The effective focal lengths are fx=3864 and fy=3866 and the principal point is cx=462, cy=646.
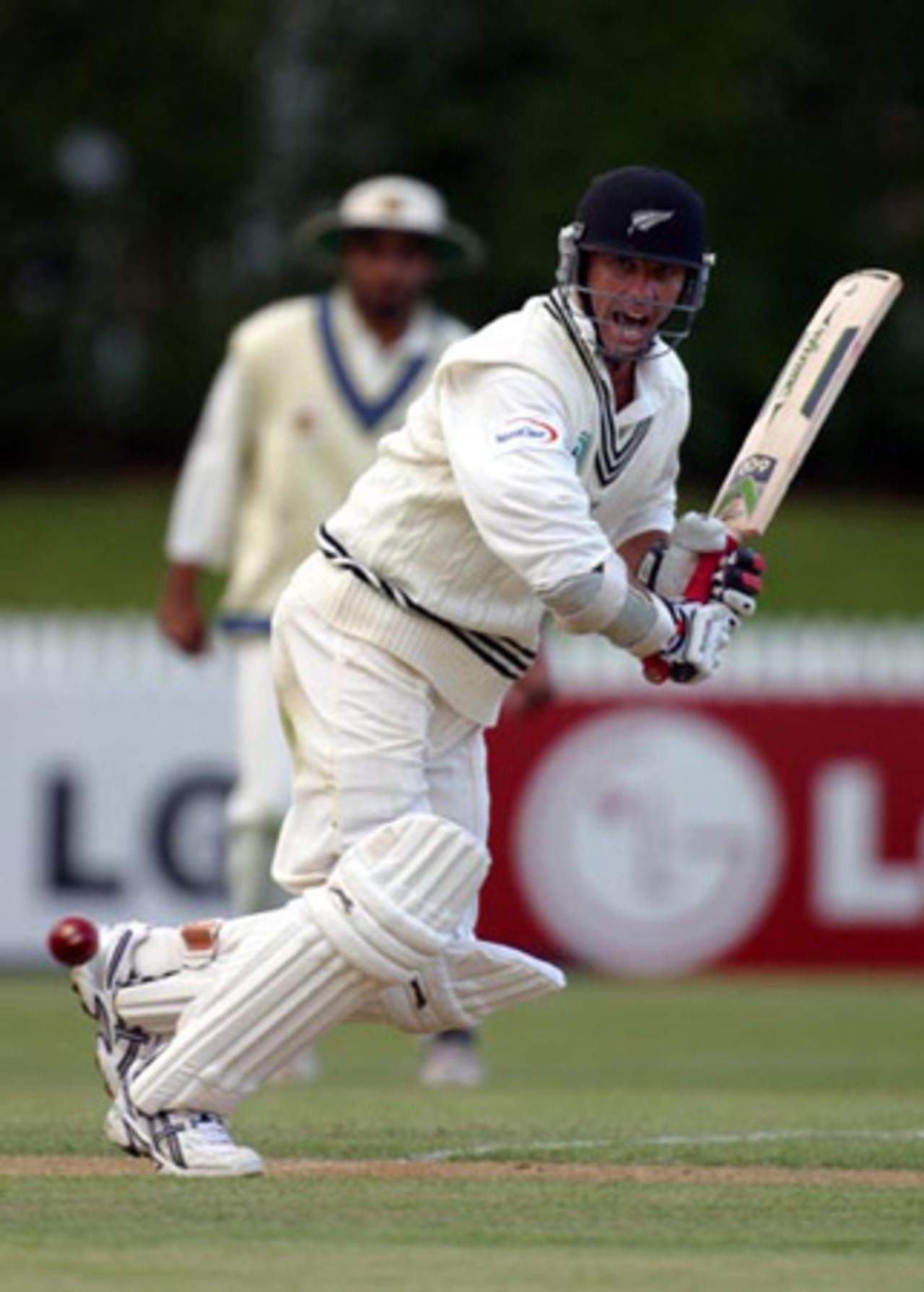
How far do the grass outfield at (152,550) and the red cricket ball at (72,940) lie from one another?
1407cm

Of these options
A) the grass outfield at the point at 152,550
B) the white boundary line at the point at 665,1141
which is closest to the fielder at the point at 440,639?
the white boundary line at the point at 665,1141

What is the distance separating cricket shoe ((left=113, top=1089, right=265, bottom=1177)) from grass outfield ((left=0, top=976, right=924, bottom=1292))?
5 centimetres

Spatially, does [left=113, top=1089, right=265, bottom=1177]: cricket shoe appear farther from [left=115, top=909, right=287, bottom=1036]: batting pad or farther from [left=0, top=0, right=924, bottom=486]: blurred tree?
[left=0, top=0, right=924, bottom=486]: blurred tree

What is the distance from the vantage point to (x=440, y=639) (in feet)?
21.5

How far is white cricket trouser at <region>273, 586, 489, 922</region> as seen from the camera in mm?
6566

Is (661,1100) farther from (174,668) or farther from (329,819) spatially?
(174,668)

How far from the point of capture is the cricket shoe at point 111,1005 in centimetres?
645

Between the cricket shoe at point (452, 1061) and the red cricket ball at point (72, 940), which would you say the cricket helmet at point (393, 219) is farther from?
the red cricket ball at point (72, 940)

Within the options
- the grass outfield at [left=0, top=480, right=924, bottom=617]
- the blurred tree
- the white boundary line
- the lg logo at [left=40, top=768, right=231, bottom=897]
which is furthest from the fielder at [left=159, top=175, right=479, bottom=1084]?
the blurred tree

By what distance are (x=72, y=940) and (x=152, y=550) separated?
51.4 ft

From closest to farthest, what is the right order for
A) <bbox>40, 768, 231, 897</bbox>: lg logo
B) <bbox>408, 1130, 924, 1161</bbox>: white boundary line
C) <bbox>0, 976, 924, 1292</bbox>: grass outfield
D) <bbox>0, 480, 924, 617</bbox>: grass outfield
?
<bbox>0, 976, 924, 1292</bbox>: grass outfield
<bbox>408, 1130, 924, 1161</bbox>: white boundary line
<bbox>40, 768, 231, 897</bbox>: lg logo
<bbox>0, 480, 924, 617</bbox>: grass outfield

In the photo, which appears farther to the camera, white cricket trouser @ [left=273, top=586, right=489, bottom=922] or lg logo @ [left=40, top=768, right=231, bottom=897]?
lg logo @ [left=40, top=768, right=231, bottom=897]

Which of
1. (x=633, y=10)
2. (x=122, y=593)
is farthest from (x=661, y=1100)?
(x=633, y=10)

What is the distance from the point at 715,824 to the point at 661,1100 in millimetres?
5214
